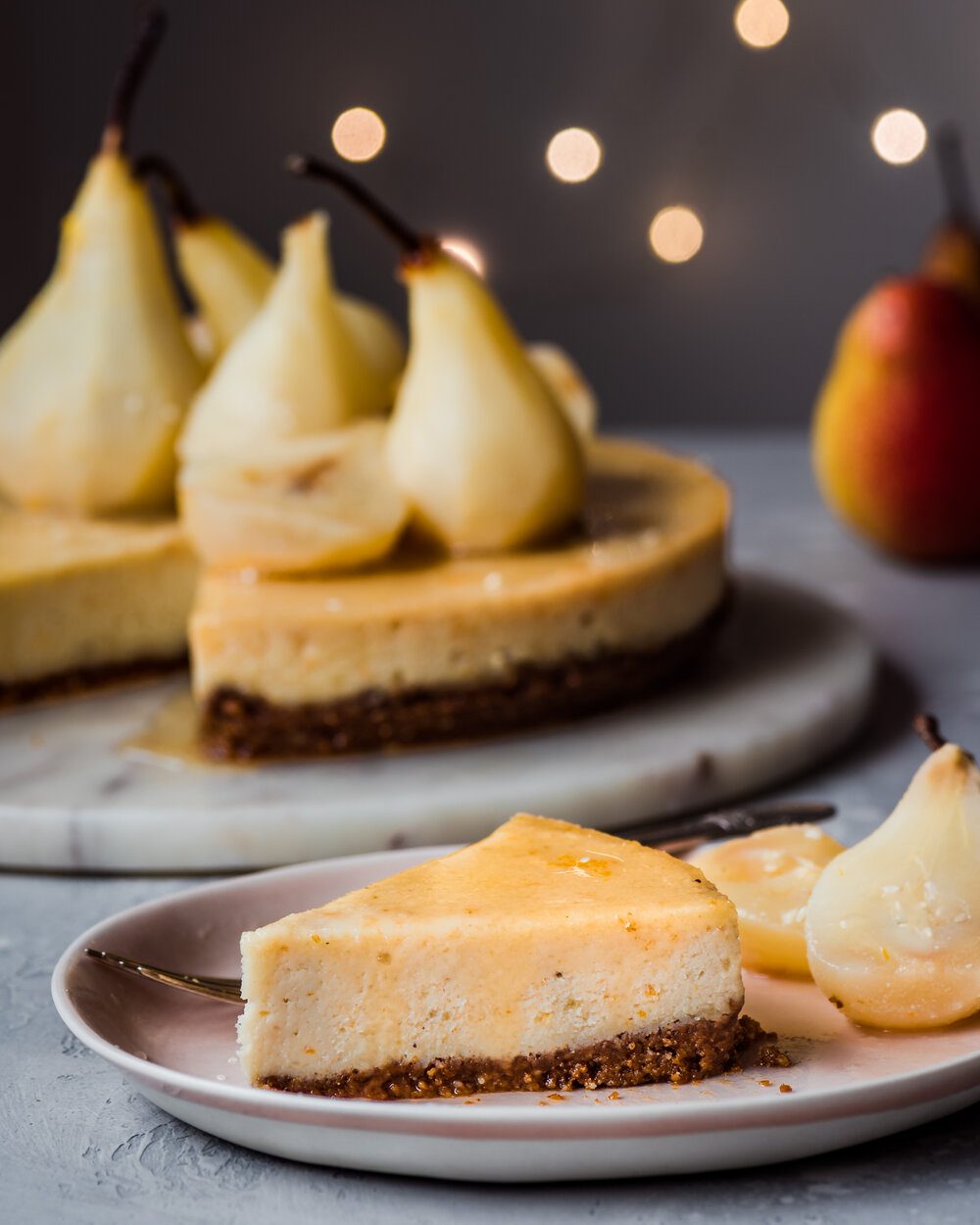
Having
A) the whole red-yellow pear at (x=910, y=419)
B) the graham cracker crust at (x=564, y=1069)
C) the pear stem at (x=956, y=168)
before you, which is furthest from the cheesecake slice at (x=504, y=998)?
the pear stem at (x=956, y=168)

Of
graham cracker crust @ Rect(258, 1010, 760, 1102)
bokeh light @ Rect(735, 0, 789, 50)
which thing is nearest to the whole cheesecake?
graham cracker crust @ Rect(258, 1010, 760, 1102)

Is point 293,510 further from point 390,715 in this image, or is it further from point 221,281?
point 221,281

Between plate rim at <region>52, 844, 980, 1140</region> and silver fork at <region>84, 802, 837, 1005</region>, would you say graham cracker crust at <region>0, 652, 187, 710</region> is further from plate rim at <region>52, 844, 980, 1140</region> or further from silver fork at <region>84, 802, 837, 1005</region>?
plate rim at <region>52, 844, 980, 1140</region>

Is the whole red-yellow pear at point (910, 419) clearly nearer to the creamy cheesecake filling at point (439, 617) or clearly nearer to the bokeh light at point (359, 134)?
the creamy cheesecake filling at point (439, 617)

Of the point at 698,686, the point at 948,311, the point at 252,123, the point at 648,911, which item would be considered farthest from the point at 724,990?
the point at 252,123

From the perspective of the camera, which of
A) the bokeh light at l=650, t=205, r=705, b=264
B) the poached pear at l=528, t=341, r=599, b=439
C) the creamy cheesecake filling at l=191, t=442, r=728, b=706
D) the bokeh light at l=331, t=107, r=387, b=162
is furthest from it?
the bokeh light at l=650, t=205, r=705, b=264

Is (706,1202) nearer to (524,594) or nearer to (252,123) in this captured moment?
(524,594)

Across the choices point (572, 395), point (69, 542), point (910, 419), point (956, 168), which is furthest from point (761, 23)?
point (69, 542)
